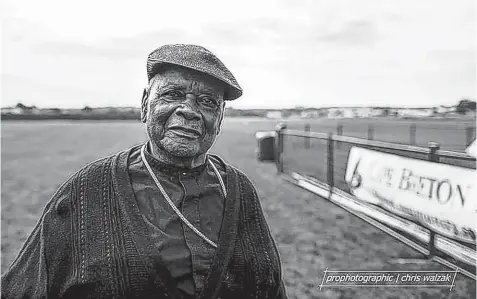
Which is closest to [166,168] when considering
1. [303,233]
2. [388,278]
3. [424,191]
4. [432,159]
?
[388,278]

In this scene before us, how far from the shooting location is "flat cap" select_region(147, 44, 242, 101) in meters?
1.37

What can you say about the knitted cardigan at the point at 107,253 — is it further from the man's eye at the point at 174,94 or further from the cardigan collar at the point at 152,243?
the man's eye at the point at 174,94

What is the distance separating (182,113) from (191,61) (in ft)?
0.48

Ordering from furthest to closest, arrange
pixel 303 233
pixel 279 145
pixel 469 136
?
pixel 469 136
pixel 279 145
pixel 303 233

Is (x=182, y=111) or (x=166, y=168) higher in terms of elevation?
(x=182, y=111)

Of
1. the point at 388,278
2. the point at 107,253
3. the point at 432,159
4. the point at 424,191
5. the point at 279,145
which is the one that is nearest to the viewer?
the point at 107,253

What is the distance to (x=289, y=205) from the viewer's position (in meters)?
6.66

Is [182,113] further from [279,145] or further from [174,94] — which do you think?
[279,145]

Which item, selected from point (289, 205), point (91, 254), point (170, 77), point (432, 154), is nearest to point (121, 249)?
point (91, 254)

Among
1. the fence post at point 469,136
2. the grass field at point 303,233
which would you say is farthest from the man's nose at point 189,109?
the fence post at point 469,136

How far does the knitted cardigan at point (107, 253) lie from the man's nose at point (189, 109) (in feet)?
0.81

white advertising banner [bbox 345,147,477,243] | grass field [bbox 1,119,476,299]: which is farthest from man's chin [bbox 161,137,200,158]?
white advertising banner [bbox 345,147,477,243]

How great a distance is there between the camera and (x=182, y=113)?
1.37 meters

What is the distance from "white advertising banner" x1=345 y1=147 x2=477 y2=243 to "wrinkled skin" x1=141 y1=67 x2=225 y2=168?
287cm
